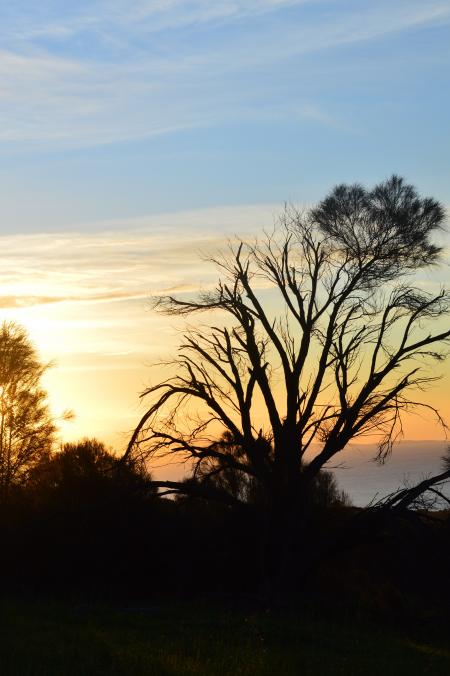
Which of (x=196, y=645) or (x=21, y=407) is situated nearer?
(x=196, y=645)

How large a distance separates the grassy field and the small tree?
20825 millimetres

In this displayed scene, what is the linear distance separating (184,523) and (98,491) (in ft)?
8.33

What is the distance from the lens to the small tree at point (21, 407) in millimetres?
39781

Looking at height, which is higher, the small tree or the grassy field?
the small tree

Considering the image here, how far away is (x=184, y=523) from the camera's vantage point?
24.8m

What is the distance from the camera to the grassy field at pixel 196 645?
1190 centimetres

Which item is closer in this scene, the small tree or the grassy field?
the grassy field

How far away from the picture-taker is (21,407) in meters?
40.4

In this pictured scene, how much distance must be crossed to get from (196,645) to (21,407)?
2800 centimetres

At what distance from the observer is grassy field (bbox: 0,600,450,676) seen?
1190 cm

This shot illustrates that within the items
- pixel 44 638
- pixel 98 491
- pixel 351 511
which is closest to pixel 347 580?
pixel 351 511

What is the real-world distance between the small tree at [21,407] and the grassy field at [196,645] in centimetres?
2083

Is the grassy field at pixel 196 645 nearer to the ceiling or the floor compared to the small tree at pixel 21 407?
nearer to the floor

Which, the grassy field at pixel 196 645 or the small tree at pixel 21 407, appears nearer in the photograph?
the grassy field at pixel 196 645
